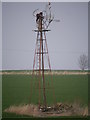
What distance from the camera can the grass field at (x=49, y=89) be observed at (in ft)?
13.6

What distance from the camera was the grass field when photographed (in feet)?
13.6

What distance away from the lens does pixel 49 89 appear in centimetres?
422

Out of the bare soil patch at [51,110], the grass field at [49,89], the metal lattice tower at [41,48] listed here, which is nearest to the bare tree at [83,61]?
the grass field at [49,89]

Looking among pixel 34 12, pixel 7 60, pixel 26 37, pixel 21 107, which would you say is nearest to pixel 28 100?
pixel 21 107

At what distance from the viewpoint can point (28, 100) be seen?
4145mm

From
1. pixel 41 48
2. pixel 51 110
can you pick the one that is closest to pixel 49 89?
pixel 51 110

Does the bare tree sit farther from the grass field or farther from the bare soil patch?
the bare soil patch

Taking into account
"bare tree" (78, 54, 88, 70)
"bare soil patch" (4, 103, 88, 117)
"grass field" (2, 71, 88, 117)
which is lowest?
"bare soil patch" (4, 103, 88, 117)

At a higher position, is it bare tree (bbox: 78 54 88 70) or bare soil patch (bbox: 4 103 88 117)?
bare tree (bbox: 78 54 88 70)

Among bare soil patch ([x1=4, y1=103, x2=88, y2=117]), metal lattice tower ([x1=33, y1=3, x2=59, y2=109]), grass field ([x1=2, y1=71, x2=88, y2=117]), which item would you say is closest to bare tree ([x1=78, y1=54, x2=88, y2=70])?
grass field ([x1=2, y1=71, x2=88, y2=117])

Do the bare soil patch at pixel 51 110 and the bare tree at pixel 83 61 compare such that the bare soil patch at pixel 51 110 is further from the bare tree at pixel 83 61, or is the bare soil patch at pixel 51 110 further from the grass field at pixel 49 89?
the bare tree at pixel 83 61

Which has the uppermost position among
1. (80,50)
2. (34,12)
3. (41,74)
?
(34,12)

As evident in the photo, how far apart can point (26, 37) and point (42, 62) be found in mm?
499

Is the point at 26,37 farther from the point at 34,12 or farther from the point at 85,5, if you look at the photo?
the point at 85,5
